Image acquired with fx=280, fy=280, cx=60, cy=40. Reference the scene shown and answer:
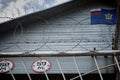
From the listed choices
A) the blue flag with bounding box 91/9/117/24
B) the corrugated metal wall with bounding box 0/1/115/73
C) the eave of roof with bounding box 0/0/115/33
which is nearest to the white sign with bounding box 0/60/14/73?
the corrugated metal wall with bounding box 0/1/115/73

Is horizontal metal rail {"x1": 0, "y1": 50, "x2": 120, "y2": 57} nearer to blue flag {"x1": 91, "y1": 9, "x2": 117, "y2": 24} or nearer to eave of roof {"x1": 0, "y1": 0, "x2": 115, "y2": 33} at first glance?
eave of roof {"x1": 0, "y1": 0, "x2": 115, "y2": 33}

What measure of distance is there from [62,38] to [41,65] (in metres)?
1.39

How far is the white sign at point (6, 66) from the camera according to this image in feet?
32.1

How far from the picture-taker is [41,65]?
9758 millimetres

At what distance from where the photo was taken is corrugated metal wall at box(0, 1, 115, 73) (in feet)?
33.3

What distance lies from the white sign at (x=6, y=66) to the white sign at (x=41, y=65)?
792mm

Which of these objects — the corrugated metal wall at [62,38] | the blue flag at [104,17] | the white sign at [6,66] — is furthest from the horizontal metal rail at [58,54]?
the blue flag at [104,17]

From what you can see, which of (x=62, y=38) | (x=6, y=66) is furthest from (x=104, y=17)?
(x=6, y=66)

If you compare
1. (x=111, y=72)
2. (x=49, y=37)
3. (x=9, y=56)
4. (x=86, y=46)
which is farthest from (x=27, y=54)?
(x=111, y=72)

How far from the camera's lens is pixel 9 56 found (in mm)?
9719

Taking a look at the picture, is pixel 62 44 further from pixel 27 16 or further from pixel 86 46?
pixel 27 16

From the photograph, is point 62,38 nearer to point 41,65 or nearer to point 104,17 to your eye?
point 41,65

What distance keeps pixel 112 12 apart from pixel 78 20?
131cm

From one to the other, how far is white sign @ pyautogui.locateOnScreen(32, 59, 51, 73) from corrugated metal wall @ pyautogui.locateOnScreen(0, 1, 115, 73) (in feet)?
0.87
